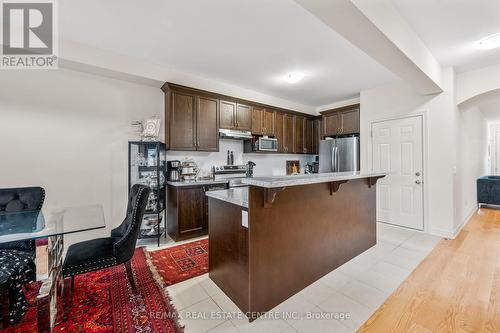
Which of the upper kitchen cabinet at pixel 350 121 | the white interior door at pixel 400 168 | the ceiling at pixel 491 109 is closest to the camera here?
the white interior door at pixel 400 168

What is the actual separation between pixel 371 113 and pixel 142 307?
5016 millimetres

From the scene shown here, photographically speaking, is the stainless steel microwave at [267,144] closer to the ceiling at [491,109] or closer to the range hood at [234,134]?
the range hood at [234,134]

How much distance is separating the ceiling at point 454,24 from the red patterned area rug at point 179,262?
11.7 feet

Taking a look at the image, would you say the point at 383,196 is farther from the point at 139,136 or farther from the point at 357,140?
the point at 139,136

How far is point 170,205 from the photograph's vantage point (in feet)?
12.2

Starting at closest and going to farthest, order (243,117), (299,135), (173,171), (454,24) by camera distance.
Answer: (454,24), (173,171), (243,117), (299,135)

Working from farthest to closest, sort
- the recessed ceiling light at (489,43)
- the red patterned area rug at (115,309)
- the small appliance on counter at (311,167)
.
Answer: the small appliance on counter at (311,167) < the recessed ceiling light at (489,43) < the red patterned area rug at (115,309)

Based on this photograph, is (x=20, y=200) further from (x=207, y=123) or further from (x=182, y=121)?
(x=207, y=123)

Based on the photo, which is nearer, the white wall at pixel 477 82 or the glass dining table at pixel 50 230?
the glass dining table at pixel 50 230

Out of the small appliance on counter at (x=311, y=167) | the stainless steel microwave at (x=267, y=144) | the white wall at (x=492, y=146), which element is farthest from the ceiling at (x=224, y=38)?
the white wall at (x=492, y=146)

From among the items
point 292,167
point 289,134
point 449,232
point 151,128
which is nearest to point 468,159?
point 449,232

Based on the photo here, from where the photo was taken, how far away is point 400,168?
422 centimetres

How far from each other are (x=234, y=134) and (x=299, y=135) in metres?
2.04

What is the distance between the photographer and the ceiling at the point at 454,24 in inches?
84.6
